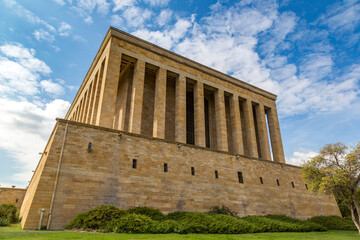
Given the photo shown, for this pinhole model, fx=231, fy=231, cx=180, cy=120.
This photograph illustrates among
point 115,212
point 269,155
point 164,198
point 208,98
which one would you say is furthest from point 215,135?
point 115,212

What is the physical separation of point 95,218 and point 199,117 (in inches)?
617

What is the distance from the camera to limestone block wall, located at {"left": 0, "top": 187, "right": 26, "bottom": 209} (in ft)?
119

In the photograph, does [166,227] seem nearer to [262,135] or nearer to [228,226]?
[228,226]

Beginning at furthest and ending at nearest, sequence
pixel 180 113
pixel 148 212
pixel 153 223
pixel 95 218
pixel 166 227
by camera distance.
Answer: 1. pixel 180 113
2. pixel 148 212
3. pixel 95 218
4. pixel 153 223
5. pixel 166 227

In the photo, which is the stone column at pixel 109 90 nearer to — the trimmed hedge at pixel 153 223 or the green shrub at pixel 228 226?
the trimmed hedge at pixel 153 223

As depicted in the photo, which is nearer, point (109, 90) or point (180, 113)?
point (109, 90)

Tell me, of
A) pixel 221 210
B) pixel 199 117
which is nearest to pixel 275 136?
pixel 199 117

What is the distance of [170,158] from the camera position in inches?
688

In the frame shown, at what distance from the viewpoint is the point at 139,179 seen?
1530 cm

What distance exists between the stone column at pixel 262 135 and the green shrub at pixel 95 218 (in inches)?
883

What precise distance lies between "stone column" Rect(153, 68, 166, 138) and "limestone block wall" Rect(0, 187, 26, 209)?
102 feet

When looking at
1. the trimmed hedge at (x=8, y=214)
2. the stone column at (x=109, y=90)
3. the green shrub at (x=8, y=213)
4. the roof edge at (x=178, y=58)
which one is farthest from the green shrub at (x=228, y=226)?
the roof edge at (x=178, y=58)

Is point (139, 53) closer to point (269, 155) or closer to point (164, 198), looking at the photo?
point (164, 198)

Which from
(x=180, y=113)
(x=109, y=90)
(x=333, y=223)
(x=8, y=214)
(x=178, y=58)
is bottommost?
(x=333, y=223)
